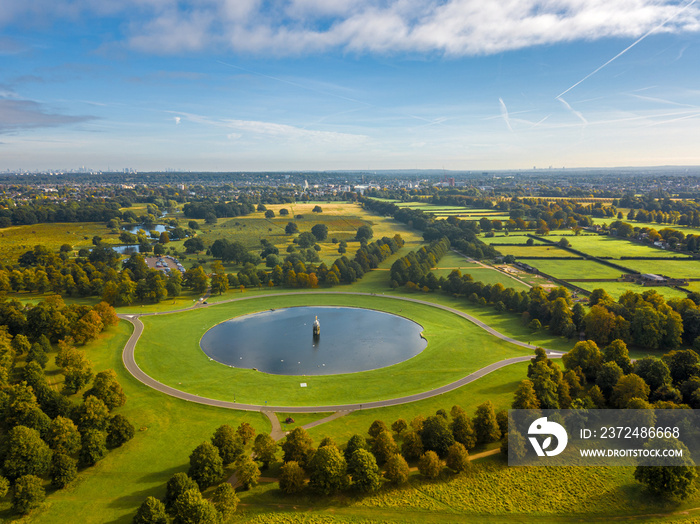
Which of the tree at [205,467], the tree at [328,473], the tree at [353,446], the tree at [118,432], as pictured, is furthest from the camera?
the tree at [118,432]

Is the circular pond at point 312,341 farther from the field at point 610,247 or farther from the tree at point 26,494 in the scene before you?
the field at point 610,247

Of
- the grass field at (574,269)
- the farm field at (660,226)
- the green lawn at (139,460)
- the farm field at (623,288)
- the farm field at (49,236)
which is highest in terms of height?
the farm field at (660,226)

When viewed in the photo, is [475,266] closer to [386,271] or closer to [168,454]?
[386,271]

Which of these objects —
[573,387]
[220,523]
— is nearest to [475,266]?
[573,387]

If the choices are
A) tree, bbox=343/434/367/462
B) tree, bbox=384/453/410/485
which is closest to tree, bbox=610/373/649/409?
tree, bbox=384/453/410/485

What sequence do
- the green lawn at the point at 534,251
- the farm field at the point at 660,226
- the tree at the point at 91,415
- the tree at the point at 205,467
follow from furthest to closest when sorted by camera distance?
the farm field at the point at 660,226 < the green lawn at the point at 534,251 < the tree at the point at 91,415 < the tree at the point at 205,467

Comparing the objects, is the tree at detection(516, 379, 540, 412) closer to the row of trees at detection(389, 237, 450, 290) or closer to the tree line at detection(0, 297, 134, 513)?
the tree line at detection(0, 297, 134, 513)

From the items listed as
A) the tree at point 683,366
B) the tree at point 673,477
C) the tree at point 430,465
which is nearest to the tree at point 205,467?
the tree at point 430,465
